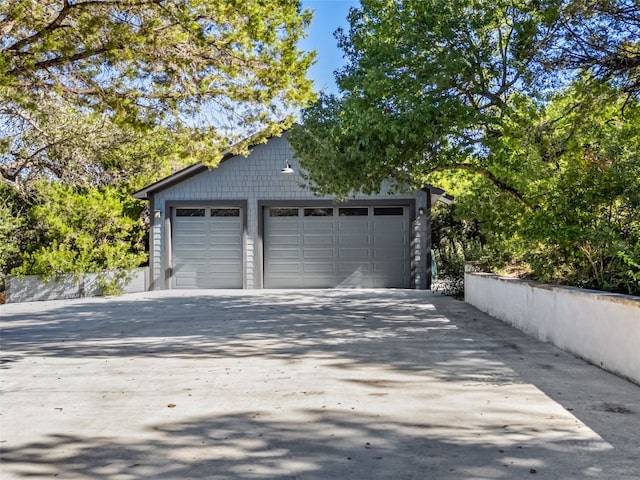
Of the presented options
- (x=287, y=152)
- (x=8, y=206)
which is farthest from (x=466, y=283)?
(x=8, y=206)

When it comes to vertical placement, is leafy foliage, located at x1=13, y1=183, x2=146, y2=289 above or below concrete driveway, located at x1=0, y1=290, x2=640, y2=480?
above

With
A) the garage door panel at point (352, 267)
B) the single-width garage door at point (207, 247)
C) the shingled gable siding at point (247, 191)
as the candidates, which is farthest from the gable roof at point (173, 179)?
the garage door panel at point (352, 267)

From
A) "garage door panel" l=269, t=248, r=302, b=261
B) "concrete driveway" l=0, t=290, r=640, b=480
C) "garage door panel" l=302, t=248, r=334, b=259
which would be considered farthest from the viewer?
Result: "garage door panel" l=269, t=248, r=302, b=261

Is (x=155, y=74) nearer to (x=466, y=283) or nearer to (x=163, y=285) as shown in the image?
(x=466, y=283)

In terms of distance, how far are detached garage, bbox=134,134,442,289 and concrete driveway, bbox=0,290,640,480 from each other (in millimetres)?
8324

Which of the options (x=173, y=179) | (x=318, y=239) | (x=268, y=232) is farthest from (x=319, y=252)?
(x=173, y=179)


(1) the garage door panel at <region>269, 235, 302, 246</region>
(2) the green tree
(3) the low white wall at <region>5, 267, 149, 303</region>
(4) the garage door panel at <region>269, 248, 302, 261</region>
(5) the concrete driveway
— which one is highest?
(2) the green tree

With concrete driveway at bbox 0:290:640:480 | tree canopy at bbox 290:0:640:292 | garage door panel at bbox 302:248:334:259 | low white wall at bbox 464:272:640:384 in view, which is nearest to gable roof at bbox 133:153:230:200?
garage door panel at bbox 302:248:334:259

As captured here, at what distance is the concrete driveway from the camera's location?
3461 mm

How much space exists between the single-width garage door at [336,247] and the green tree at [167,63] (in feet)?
17.9

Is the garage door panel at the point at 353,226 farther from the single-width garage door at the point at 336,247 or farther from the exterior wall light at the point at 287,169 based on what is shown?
the exterior wall light at the point at 287,169

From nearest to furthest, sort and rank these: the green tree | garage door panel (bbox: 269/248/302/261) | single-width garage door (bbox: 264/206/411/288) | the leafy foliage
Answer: the green tree
the leafy foliage
single-width garage door (bbox: 264/206/411/288)
garage door panel (bbox: 269/248/302/261)

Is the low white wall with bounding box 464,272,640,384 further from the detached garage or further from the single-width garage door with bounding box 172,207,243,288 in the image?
the single-width garage door with bounding box 172,207,243,288

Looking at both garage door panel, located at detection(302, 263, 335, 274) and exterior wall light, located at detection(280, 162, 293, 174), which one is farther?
garage door panel, located at detection(302, 263, 335, 274)
